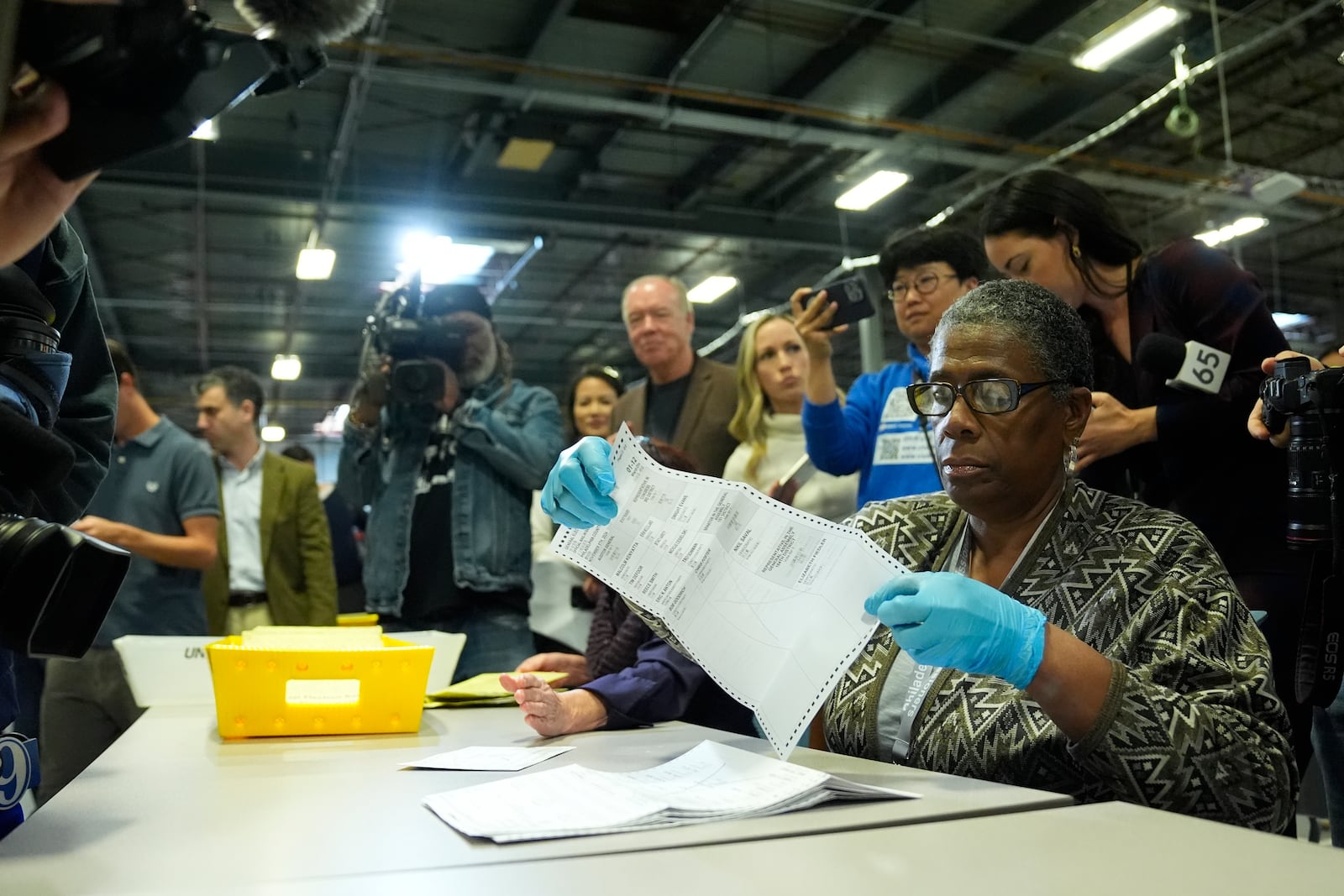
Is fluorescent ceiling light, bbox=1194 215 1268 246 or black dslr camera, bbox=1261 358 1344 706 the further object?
fluorescent ceiling light, bbox=1194 215 1268 246

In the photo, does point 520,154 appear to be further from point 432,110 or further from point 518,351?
point 518,351

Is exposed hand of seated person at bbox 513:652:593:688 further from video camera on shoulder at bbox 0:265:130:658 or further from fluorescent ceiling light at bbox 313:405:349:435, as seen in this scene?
fluorescent ceiling light at bbox 313:405:349:435

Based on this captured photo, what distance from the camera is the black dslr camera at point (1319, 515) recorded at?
1.13m

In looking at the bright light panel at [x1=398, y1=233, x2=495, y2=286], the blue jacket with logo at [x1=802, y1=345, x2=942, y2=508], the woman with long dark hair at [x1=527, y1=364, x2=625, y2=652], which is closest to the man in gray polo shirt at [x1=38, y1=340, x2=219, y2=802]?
the woman with long dark hair at [x1=527, y1=364, x2=625, y2=652]

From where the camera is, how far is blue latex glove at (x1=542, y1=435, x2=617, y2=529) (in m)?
1.21

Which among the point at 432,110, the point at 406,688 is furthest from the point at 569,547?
the point at 432,110

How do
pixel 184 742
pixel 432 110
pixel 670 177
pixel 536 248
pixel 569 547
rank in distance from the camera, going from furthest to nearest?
pixel 536 248 → pixel 670 177 → pixel 432 110 → pixel 184 742 → pixel 569 547

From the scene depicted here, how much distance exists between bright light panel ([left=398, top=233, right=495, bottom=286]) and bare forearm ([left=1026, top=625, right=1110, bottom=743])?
7.72 m

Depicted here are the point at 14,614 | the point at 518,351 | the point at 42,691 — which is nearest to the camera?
the point at 14,614

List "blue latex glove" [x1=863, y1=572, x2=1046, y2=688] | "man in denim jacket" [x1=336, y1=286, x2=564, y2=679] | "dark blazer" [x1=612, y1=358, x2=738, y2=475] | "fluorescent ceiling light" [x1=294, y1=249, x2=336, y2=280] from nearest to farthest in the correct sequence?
"blue latex glove" [x1=863, y1=572, x2=1046, y2=688]
"man in denim jacket" [x1=336, y1=286, x2=564, y2=679]
"dark blazer" [x1=612, y1=358, x2=738, y2=475]
"fluorescent ceiling light" [x1=294, y1=249, x2=336, y2=280]

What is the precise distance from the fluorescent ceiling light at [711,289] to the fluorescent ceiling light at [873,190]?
7.24ft

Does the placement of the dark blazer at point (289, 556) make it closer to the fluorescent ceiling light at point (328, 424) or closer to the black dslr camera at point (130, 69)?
the black dslr camera at point (130, 69)

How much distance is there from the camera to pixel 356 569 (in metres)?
4.47

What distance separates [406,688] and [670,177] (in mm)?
7231
